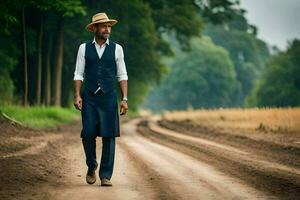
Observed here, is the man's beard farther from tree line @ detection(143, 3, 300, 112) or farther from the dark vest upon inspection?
tree line @ detection(143, 3, 300, 112)

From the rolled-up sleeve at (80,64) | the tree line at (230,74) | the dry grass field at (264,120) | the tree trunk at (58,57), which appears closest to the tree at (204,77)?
the tree line at (230,74)

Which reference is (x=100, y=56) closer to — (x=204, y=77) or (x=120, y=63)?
(x=120, y=63)

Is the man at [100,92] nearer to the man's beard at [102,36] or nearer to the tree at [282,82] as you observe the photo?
the man's beard at [102,36]

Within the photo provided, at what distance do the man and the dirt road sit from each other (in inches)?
20.2

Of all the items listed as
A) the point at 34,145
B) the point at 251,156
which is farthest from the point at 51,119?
the point at 251,156

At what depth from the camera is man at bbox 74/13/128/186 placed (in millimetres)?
8930

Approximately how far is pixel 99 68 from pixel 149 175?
196cm

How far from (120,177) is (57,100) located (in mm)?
24115

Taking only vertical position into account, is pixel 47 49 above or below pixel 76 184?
above

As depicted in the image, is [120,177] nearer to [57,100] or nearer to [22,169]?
[22,169]

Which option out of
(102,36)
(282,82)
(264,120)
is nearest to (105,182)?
(102,36)

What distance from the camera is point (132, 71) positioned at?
4044 cm

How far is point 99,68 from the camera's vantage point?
29.3ft

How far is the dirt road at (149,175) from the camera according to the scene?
26.1 feet
